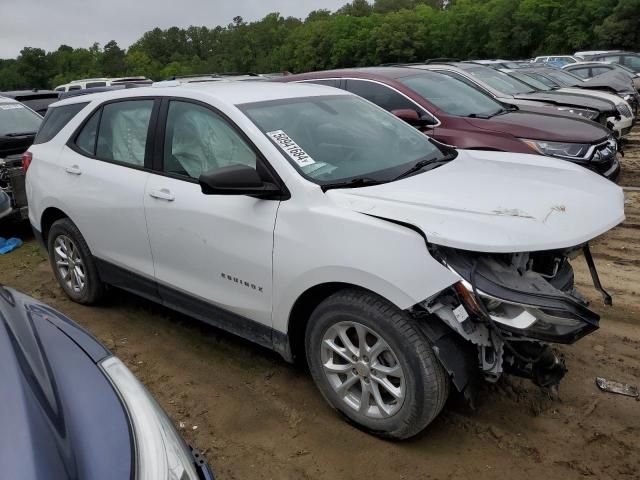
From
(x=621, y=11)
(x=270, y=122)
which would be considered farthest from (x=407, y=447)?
(x=621, y=11)

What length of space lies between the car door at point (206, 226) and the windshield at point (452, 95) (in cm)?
390

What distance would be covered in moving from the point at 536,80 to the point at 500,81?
2238mm

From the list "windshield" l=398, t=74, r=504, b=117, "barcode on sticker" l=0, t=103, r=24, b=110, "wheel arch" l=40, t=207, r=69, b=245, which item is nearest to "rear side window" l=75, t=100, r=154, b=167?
"wheel arch" l=40, t=207, r=69, b=245

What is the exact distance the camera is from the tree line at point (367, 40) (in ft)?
169

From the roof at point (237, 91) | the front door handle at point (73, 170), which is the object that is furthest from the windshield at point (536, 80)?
the front door handle at point (73, 170)

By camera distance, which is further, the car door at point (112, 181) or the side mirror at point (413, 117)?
the side mirror at point (413, 117)

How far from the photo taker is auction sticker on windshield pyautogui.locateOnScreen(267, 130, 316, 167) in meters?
3.02

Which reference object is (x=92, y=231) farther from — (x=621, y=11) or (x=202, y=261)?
(x=621, y=11)

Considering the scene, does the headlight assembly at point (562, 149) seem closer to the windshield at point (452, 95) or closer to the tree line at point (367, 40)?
the windshield at point (452, 95)

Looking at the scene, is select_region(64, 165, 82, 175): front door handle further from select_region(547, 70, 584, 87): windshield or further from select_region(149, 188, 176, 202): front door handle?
select_region(547, 70, 584, 87): windshield

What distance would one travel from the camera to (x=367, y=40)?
71500 mm

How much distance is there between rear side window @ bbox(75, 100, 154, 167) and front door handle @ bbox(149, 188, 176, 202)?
307 mm

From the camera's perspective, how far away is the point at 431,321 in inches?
100

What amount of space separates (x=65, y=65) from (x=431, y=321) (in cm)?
8848
